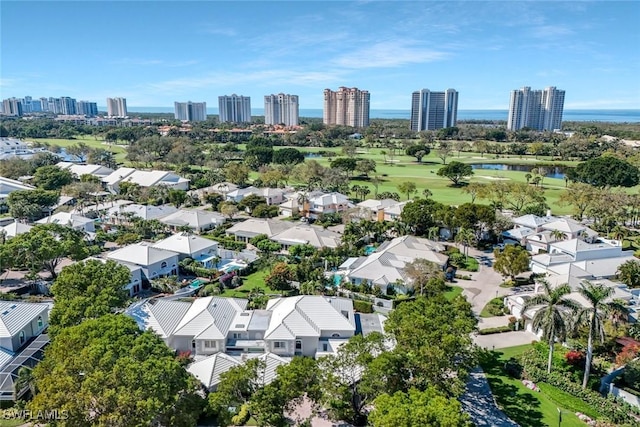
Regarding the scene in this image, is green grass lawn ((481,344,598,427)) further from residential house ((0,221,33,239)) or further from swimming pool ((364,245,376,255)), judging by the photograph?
residential house ((0,221,33,239))

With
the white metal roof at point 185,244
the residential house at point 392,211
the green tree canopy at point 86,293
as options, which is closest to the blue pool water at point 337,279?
the white metal roof at point 185,244

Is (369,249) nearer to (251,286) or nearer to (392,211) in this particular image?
(392,211)

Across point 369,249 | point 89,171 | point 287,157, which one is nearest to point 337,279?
point 369,249

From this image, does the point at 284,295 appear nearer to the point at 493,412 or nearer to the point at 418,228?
the point at 493,412

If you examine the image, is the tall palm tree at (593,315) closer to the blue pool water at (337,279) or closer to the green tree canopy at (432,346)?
the green tree canopy at (432,346)

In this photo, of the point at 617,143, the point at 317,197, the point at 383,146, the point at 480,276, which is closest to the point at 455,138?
the point at 383,146

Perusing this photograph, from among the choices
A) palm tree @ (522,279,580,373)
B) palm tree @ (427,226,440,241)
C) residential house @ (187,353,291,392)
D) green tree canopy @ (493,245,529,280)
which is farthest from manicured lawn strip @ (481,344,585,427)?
palm tree @ (427,226,440,241)
